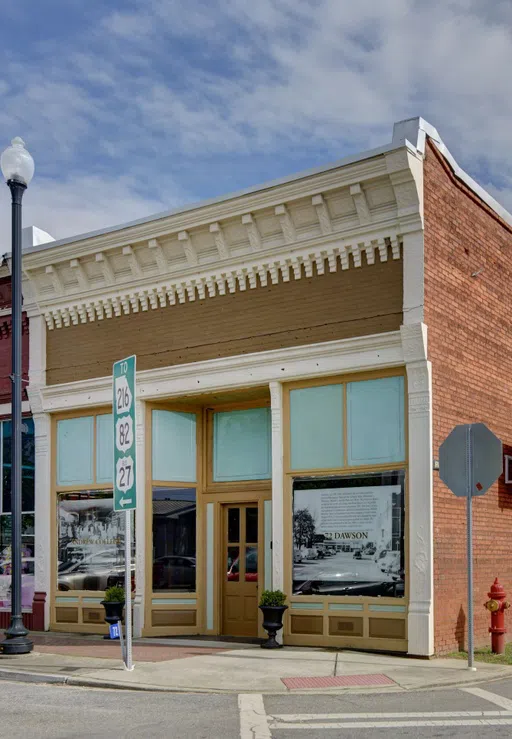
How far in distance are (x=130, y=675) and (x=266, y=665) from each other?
1785mm

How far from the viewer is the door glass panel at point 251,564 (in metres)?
16.4

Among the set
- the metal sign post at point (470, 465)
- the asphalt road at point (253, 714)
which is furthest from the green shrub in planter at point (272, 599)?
the asphalt road at point (253, 714)

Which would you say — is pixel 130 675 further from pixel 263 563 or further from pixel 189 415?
pixel 189 415

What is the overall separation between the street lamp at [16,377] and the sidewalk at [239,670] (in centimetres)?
39

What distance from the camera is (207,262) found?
16.2 m

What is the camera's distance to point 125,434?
41.4 feet

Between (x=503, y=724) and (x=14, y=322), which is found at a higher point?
(x=14, y=322)

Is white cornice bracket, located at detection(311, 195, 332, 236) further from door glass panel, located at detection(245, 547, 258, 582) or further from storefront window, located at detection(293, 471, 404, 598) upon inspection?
door glass panel, located at detection(245, 547, 258, 582)

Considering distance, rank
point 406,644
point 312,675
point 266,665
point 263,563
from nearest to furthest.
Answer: point 312,675 → point 266,665 → point 406,644 → point 263,563

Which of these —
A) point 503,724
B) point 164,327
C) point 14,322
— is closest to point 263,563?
point 164,327

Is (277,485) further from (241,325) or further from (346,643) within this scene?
(241,325)

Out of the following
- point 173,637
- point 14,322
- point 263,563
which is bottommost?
point 173,637

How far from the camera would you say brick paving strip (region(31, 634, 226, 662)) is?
44.7ft

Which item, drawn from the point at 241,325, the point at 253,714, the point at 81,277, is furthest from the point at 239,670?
the point at 81,277
